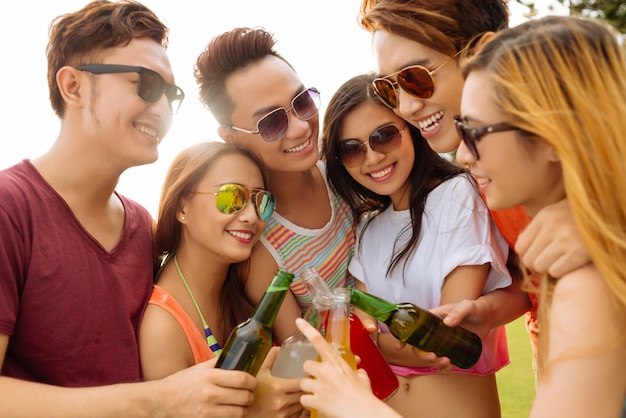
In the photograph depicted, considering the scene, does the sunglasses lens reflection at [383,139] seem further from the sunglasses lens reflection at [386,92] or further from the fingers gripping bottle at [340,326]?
the fingers gripping bottle at [340,326]

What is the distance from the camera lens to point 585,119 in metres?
1.59

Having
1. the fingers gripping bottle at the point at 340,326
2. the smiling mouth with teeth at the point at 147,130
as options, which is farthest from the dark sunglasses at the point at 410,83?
the fingers gripping bottle at the point at 340,326

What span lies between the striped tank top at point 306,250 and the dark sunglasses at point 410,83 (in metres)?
0.76

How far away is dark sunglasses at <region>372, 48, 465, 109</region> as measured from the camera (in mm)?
2594

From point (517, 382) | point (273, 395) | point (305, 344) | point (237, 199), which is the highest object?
point (237, 199)

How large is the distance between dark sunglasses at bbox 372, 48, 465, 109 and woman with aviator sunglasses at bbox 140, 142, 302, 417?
2.38 ft

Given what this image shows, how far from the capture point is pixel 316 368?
1.73 m

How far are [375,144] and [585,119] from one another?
1.33m

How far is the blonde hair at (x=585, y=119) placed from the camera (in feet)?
5.12

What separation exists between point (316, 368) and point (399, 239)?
1236mm

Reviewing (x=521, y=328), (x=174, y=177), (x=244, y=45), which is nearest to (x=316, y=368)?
(x=174, y=177)

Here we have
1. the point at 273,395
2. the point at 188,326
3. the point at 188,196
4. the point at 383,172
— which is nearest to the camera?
the point at 273,395

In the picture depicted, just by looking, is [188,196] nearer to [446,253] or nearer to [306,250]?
[306,250]

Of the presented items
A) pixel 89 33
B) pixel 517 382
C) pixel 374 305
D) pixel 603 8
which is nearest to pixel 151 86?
pixel 89 33
